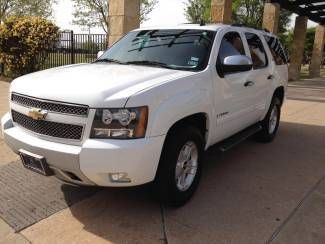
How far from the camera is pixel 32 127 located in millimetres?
3482

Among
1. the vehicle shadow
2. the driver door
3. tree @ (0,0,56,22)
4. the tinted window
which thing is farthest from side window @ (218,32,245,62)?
tree @ (0,0,56,22)

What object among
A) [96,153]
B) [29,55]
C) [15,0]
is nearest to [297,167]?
[96,153]

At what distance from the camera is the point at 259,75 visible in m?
5.51

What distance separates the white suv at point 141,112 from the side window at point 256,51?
0.46 meters

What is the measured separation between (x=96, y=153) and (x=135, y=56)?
1.93 m

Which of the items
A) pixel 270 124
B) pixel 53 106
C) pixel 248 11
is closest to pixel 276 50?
pixel 270 124

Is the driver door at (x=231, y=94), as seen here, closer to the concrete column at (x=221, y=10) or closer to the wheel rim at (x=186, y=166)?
the wheel rim at (x=186, y=166)

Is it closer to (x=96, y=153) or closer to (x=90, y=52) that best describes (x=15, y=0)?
(x=90, y=52)

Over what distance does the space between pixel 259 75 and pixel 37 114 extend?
11.2ft

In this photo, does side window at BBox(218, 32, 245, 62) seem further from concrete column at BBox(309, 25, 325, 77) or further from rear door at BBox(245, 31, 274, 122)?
concrete column at BBox(309, 25, 325, 77)

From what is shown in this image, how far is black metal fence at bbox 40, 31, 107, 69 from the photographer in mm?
13445

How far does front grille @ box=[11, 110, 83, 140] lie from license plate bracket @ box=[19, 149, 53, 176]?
217 mm

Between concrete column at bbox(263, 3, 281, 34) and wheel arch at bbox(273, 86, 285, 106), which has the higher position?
concrete column at bbox(263, 3, 281, 34)

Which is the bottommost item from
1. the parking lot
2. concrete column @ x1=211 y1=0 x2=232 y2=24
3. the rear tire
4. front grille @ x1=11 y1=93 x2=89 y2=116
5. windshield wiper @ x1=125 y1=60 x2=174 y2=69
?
the parking lot
